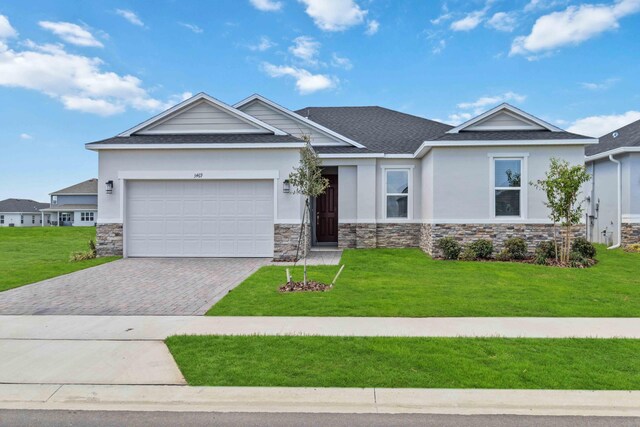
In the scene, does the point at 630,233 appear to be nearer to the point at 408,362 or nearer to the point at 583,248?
the point at 583,248

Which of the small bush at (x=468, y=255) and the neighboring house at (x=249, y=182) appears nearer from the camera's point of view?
the small bush at (x=468, y=255)

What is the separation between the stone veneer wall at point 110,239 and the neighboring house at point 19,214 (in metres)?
58.5

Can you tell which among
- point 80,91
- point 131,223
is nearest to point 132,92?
point 80,91

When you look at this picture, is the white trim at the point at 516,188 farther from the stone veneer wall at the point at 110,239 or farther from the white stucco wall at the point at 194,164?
the stone veneer wall at the point at 110,239

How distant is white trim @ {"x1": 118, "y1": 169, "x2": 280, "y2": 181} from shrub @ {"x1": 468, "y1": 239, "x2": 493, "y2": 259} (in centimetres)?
667

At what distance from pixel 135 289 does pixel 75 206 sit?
55.1m

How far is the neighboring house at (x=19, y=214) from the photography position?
205 feet

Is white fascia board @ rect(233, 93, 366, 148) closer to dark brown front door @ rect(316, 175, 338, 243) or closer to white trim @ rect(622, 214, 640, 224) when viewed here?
dark brown front door @ rect(316, 175, 338, 243)

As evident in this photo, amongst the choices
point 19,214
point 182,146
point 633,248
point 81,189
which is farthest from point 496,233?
point 19,214

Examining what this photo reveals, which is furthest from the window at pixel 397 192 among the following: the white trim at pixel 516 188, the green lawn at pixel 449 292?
the green lawn at pixel 449 292

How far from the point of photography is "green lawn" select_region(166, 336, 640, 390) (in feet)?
13.1

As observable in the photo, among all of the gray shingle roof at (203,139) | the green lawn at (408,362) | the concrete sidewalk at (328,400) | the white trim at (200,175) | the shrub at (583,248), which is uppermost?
the gray shingle roof at (203,139)

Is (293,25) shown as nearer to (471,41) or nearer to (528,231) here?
(471,41)

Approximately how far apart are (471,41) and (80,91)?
726 inches
